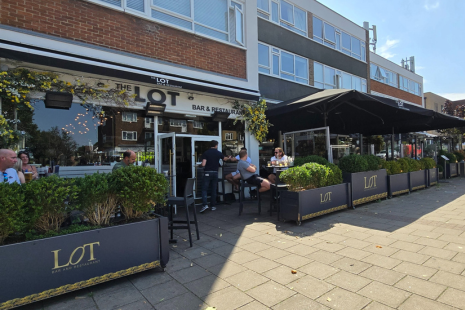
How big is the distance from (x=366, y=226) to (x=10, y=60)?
7131 mm

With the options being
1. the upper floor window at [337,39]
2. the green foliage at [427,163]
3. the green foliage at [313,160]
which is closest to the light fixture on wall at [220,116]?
the green foliage at [313,160]

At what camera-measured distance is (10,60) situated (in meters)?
4.61

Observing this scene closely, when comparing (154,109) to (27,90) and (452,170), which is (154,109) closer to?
(27,90)

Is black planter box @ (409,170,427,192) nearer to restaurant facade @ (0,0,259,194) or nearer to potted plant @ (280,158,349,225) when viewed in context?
potted plant @ (280,158,349,225)

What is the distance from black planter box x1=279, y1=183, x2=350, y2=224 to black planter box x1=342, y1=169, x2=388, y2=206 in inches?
21.8

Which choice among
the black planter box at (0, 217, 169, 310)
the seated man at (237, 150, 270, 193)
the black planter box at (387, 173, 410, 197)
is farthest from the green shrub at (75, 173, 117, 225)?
the black planter box at (387, 173, 410, 197)

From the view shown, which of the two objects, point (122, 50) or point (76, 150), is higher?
point (122, 50)

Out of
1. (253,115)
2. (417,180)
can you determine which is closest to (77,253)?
(253,115)

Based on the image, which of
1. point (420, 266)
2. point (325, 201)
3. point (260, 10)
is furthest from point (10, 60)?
point (260, 10)

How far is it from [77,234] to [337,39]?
52.2 ft

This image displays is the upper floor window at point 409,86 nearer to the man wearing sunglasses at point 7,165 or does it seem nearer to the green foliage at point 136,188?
the green foliage at point 136,188

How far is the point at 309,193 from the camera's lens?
204 inches

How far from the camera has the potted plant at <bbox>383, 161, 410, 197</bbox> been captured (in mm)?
7539

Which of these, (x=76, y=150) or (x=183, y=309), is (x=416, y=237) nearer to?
(x=183, y=309)
